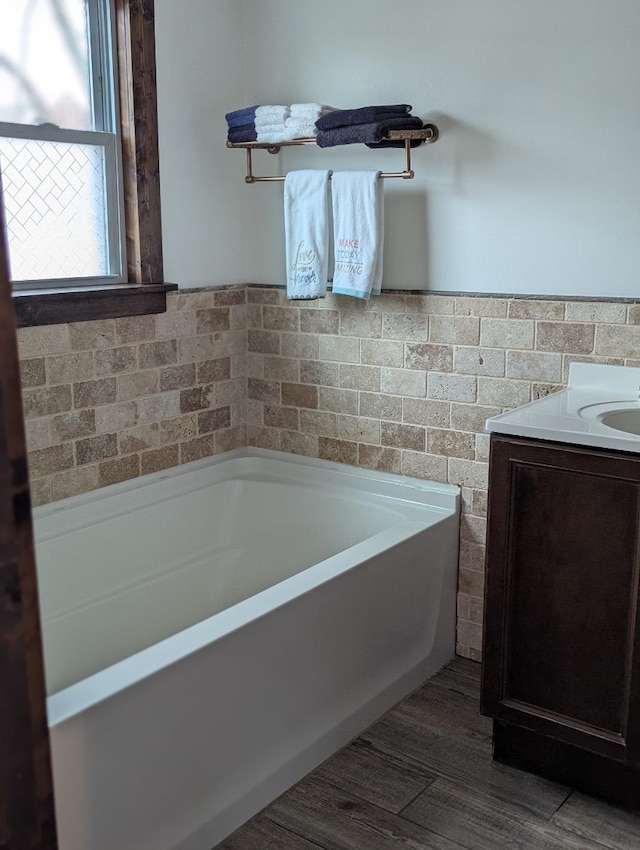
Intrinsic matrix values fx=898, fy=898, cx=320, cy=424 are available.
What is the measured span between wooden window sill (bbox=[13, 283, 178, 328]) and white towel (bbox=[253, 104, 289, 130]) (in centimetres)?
63

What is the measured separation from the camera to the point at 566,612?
2.27 meters

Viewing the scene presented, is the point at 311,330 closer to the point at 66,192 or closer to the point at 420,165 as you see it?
the point at 420,165

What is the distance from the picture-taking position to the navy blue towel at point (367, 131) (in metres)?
2.76

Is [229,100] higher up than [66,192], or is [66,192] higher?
[229,100]

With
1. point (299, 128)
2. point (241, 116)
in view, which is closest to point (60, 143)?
point (241, 116)

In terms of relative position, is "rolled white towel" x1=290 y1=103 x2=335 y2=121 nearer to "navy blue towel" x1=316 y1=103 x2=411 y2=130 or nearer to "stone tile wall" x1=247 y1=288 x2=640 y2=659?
"navy blue towel" x1=316 y1=103 x2=411 y2=130

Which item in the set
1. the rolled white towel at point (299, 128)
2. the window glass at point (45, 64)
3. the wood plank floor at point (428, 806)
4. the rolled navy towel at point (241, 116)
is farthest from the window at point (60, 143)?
the wood plank floor at point (428, 806)

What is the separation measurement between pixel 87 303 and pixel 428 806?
1.76 metres

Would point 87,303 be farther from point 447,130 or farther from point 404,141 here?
point 447,130

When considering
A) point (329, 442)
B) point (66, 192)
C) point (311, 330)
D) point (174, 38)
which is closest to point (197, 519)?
point (329, 442)

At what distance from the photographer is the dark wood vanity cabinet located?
2.17m

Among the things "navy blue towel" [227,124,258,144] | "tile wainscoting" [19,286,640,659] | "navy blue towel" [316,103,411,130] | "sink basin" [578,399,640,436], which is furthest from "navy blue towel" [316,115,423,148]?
"sink basin" [578,399,640,436]

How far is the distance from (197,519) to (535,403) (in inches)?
51.4

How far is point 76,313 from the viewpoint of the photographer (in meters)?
2.78
